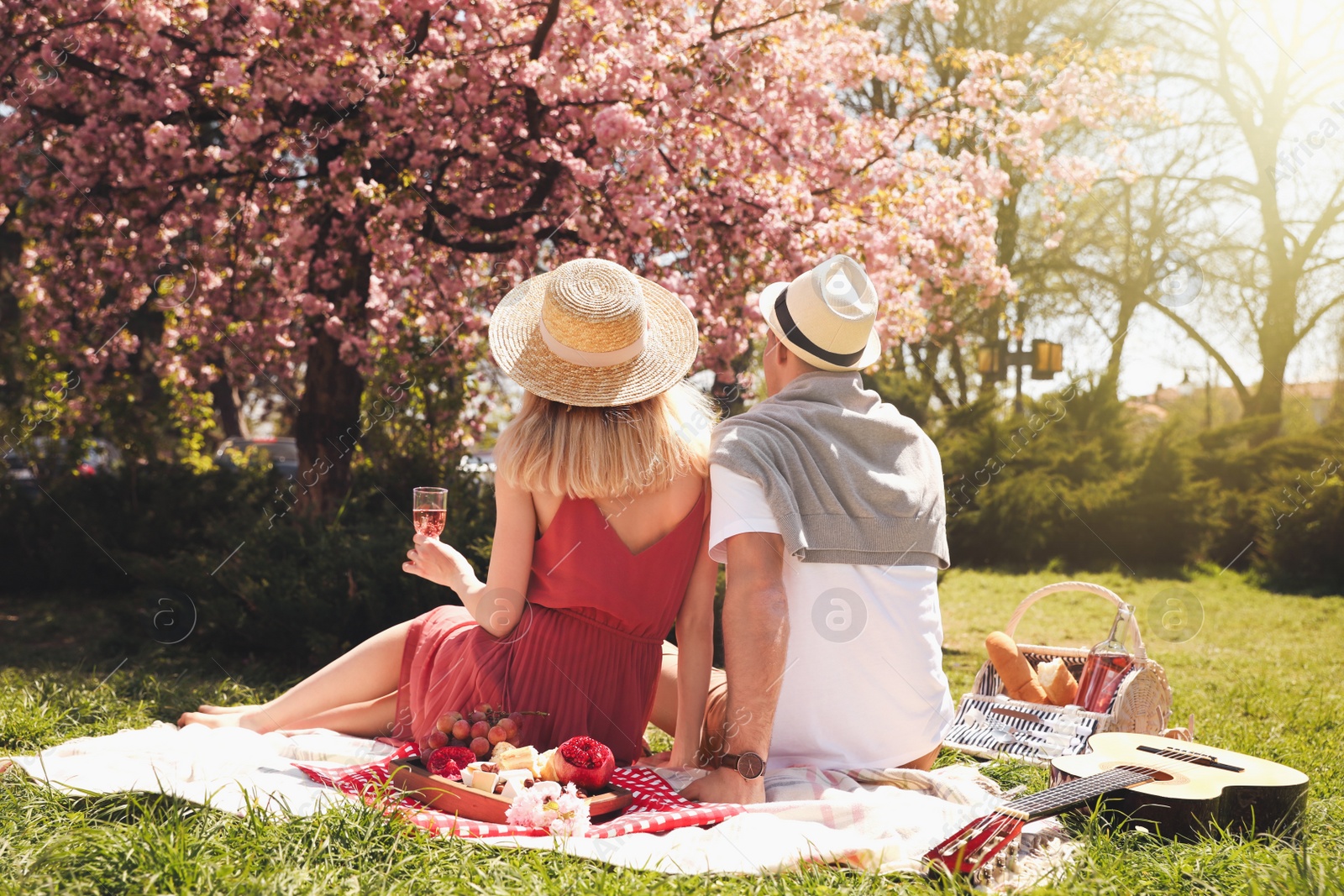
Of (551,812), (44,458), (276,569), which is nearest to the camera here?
Result: (551,812)

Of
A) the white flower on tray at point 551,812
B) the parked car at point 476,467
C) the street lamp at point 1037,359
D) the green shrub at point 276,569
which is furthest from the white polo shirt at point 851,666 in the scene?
the street lamp at point 1037,359

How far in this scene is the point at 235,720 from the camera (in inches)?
127

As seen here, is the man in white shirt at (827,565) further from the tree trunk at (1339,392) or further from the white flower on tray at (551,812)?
the tree trunk at (1339,392)

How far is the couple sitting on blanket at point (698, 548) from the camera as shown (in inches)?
106

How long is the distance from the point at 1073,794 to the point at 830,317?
4.62 ft

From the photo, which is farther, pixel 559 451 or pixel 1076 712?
pixel 1076 712

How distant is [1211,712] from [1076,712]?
7.70ft

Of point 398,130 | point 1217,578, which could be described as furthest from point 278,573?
point 1217,578

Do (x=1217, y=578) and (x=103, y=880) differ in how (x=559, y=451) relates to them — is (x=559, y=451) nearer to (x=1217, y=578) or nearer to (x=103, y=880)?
(x=103, y=880)

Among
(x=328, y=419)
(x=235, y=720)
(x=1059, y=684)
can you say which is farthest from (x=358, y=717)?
(x=328, y=419)

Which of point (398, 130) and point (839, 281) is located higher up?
point (398, 130)

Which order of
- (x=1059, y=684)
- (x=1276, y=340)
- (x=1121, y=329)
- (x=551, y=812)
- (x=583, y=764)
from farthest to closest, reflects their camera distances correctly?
(x=1121, y=329) → (x=1276, y=340) → (x=1059, y=684) → (x=583, y=764) → (x=551, y=812)

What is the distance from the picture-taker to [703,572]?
9.78 feet

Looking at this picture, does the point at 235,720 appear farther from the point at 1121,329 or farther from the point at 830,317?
the point at 1121,329
